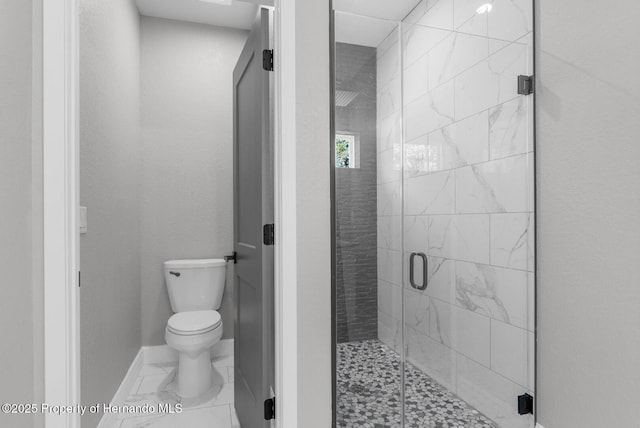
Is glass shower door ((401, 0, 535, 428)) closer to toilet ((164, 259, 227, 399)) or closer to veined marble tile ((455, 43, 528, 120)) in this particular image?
veined marble tile ((455, 43, 528, 120))

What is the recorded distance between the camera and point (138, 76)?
2883mm

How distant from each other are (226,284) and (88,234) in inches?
56.3

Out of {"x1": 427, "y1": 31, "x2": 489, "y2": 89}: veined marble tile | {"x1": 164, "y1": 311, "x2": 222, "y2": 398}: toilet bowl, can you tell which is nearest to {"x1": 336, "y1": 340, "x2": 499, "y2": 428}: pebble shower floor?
{"x1": 164, "y1": 311, "x2": 222, "y2": 398}: toilet bowl

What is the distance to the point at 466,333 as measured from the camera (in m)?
1.66

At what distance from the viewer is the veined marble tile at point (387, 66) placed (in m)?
1.58

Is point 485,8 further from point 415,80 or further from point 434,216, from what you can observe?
point 434,216

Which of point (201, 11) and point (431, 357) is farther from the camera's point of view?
point (201, 11)

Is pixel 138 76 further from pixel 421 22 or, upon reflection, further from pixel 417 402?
pixel 417 402

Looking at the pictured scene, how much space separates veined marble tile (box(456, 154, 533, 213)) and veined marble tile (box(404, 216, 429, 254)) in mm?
192

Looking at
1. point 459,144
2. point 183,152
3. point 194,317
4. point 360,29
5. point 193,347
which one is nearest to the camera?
point 360,29

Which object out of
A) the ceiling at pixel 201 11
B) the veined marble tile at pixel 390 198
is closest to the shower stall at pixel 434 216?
the veined marble tile at pixel 390 198

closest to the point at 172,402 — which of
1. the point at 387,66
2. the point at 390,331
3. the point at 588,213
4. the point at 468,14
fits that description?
the point at 390,331

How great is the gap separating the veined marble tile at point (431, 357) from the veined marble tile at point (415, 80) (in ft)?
3.41

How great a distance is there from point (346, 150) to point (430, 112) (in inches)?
16.8
